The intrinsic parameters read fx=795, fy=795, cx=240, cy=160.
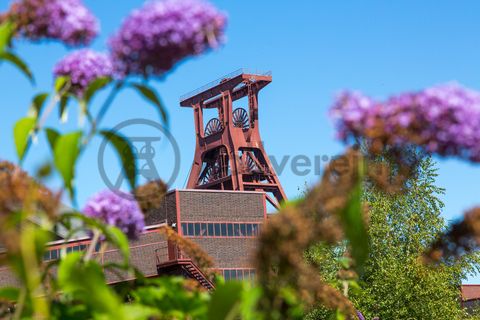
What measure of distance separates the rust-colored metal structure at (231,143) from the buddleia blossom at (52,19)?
6789 cm

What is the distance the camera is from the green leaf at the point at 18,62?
325 cm

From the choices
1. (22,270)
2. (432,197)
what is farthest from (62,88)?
(432,197)

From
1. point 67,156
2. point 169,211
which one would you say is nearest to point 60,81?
point 67,156

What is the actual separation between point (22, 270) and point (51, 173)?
1.95 feet

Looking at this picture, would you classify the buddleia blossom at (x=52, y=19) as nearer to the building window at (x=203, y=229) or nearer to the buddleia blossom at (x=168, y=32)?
the buddleia blossom at (x=168, y=32)

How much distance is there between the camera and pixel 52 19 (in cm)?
343

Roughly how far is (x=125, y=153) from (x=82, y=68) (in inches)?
16.2

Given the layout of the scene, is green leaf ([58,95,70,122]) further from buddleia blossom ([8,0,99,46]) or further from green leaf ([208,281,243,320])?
green leaf ([208,281,243,320])

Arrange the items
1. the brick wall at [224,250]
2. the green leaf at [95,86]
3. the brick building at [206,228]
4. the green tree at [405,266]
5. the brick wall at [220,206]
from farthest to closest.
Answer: the brick wall at [220,206]
the brick wall at [224,250]
the brick building at [206,228]
the green tree at [405,266]
the green leaf at [95,86]

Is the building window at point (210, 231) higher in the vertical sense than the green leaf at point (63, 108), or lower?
lower

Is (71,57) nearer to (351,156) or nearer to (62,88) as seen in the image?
(62,88)

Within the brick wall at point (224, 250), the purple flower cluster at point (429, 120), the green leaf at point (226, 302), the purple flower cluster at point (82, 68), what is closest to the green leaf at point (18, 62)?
the purple flower cluster at point (82, 68)

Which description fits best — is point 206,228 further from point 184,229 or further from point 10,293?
point 10,293

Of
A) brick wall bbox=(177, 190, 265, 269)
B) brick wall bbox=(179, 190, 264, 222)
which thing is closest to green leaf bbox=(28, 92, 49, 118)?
brick wall bbox=(177, 190, 265, 269)
